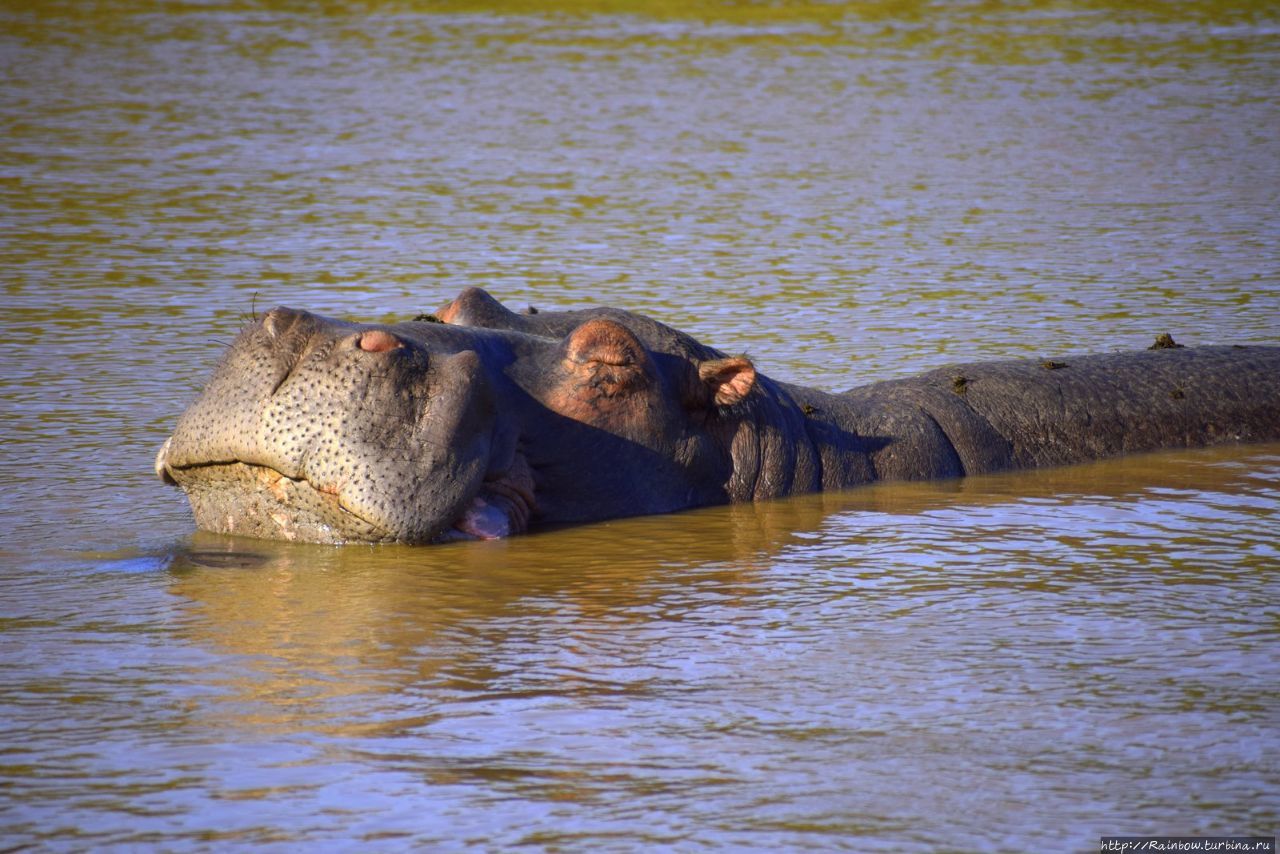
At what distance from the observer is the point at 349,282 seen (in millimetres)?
10984

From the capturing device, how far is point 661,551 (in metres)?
6.29

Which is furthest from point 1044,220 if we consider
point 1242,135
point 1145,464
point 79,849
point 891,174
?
point 79,849

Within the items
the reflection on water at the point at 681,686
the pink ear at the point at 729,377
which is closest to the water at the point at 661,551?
the reflection on water at the point at 681,686

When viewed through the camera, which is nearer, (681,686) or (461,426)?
(681,686)

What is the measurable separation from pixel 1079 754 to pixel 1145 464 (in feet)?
12.1

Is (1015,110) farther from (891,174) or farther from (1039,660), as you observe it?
(1039,660)

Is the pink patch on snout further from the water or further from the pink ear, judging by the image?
the pink ear

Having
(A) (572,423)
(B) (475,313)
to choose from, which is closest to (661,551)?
(A) (572,423)

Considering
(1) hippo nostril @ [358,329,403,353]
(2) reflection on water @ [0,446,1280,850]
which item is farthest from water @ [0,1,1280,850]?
(1) hippo nostril @ [358,329,403,353]

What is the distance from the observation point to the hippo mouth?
6035 millimetres

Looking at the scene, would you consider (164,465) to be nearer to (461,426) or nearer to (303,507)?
(303,507)

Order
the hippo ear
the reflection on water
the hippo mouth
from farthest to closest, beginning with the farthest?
the hippo ear < the hippo mouth < the reflection on water

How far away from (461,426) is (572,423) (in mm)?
576

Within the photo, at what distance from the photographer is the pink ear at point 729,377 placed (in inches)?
266
